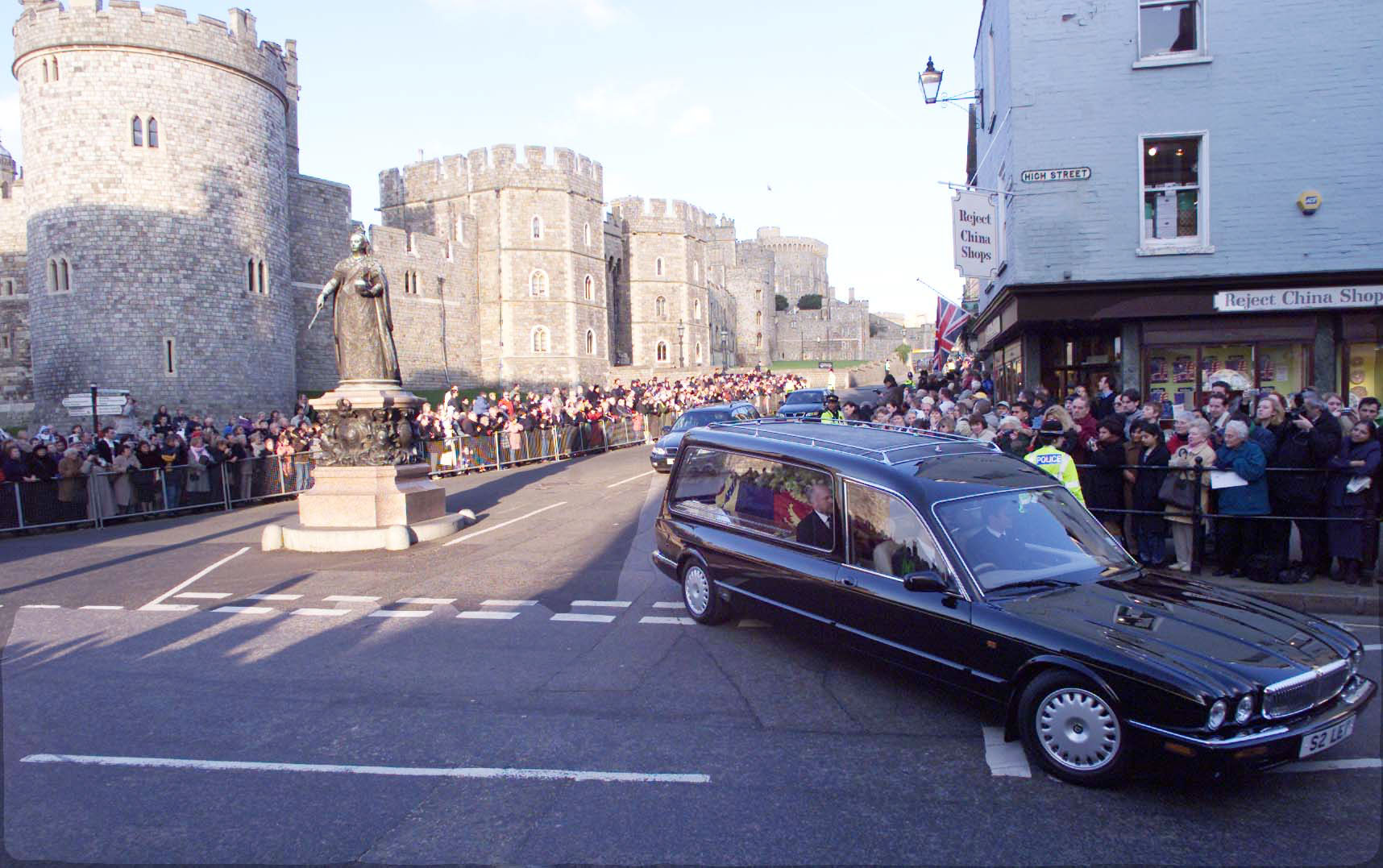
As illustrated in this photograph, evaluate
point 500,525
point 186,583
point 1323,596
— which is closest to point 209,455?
point 500,525

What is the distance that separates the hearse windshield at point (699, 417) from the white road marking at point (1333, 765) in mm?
15337

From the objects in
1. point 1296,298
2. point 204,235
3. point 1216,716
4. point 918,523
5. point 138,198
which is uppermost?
point 138,198

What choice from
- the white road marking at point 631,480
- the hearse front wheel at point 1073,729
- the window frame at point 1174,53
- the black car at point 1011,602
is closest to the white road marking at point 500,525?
the white road marking at point 631,480

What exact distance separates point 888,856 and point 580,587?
5.87m

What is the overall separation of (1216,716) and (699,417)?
16.5m

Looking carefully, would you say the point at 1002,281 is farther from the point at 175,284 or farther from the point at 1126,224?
the point at 175,284

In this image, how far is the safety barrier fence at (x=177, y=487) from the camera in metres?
14.6

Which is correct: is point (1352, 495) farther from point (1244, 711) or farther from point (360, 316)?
point (360, 316)

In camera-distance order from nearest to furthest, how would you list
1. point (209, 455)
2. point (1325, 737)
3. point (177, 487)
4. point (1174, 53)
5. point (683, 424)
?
point (1325, 737), point (1174, 53), point (177, 487), point (209, 455), point (683, 424)

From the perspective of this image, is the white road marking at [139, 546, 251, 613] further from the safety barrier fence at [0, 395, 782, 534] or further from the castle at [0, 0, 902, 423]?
the castle at [0, 0, 902, 423]

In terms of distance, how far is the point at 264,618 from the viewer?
8.28 metres

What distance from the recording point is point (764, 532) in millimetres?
6863

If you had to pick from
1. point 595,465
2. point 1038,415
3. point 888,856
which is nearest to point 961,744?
point 888,856

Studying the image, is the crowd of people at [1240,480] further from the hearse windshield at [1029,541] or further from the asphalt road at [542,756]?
the hearse windshield at [1029,541]
